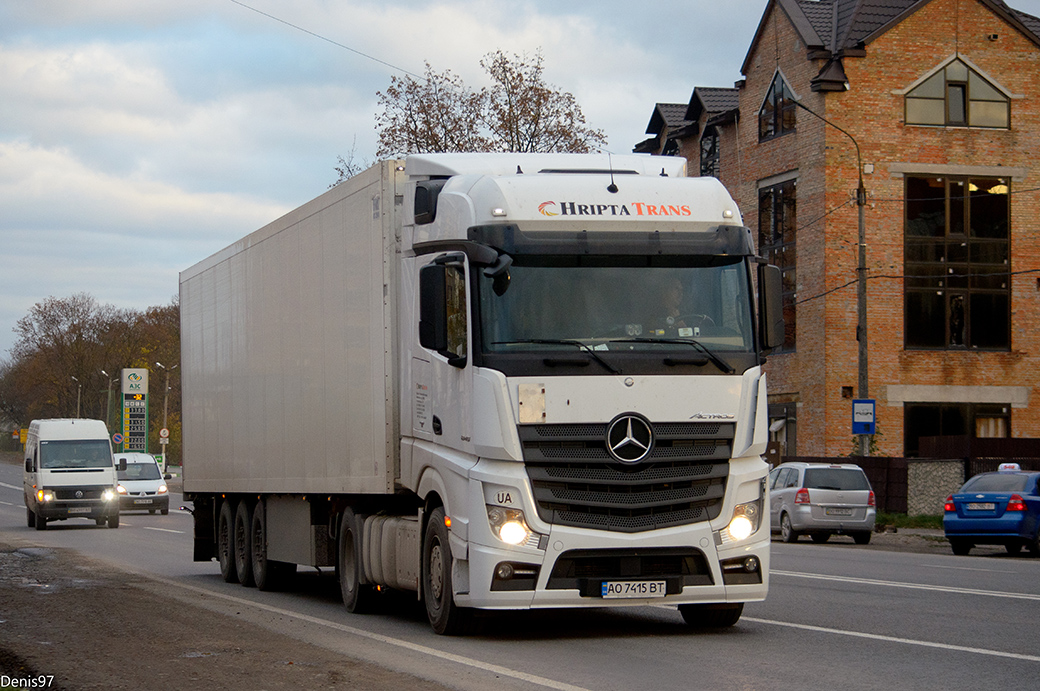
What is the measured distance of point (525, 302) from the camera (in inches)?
432

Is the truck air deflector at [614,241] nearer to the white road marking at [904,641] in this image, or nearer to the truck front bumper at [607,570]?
the truck front bumper at [607,570]

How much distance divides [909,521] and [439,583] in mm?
25272

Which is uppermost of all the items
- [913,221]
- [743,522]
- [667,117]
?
[667,117]

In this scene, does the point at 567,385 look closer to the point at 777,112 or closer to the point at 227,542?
the point at 227,542

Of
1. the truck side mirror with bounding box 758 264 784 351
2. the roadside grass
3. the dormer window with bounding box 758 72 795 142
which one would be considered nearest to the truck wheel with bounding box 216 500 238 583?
the truck side mirror with bounding box 758 264 784 351

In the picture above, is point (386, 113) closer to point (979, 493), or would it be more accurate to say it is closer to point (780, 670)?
point (979, 493)

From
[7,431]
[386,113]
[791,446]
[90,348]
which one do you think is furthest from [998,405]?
[7,431]

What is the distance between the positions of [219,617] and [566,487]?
4.16 metres

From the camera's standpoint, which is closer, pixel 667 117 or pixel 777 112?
pixel 777 112

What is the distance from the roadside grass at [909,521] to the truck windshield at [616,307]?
23758 mm

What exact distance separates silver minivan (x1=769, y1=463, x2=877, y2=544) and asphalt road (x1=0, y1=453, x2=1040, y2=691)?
952 cm

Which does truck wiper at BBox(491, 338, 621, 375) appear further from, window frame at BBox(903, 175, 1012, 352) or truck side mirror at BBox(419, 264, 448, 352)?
window frame at BBox(903, 175, 1012, 352)

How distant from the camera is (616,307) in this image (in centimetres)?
1106

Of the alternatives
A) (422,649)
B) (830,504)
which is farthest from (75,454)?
(422,649)
